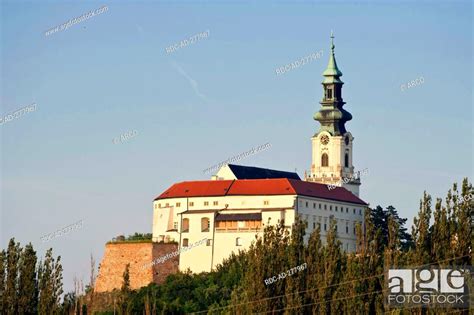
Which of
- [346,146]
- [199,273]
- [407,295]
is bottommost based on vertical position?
[407,295]

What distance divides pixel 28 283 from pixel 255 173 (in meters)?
67.9

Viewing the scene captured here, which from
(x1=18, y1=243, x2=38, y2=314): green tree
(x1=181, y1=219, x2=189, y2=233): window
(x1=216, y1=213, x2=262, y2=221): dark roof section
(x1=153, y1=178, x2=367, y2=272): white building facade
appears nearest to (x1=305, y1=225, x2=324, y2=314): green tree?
(x1=18, y1=243, x2=38, y2=314): green tree

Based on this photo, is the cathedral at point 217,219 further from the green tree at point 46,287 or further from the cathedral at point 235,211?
the green tree at point 46,287

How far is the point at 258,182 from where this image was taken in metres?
142

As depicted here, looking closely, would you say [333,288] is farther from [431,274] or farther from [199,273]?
[199,273]

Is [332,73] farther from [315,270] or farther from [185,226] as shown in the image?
[315,270]

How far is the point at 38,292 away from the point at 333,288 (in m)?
14.8

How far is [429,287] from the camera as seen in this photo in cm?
7750

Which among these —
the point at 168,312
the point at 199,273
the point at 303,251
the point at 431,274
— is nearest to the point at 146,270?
the point at 199,273

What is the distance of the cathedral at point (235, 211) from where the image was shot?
137 meters

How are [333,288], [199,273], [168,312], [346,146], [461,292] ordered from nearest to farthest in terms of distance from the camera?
[461,292] → [333,288] → [168,312] → [199,273] → [346,146]

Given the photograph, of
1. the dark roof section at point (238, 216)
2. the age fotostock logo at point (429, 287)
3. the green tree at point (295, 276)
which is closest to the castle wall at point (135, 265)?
the dark roof section at point (238, 216)

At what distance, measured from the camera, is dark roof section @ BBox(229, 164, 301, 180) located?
488 feet

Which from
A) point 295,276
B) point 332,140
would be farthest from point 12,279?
point 332,140
